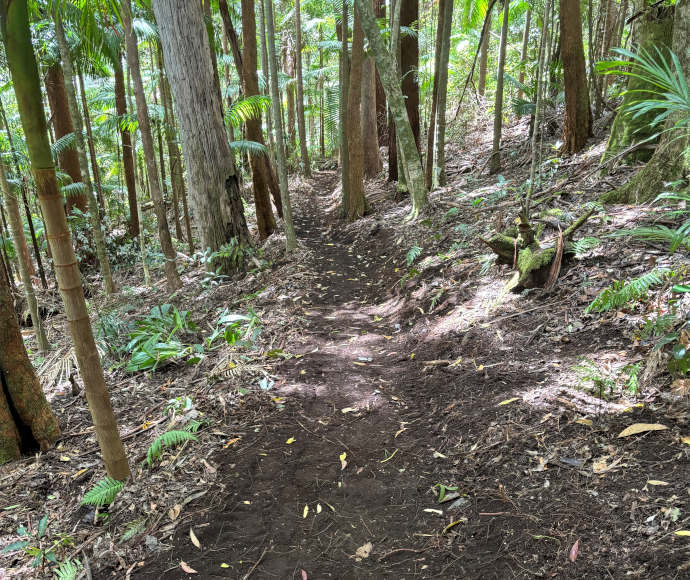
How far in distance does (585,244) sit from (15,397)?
14.6ft

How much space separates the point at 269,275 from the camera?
635 cm

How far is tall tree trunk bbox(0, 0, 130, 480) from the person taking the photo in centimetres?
180

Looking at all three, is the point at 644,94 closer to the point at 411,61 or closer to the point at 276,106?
the point at 276,106

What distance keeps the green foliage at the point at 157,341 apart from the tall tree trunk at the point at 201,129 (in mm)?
1713

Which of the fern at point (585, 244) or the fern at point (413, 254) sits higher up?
the fern at point (585, 244)

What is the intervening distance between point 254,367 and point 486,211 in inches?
155

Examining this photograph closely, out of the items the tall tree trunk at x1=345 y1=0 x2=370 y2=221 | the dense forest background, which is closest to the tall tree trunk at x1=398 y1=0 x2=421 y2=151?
the tall tree trunk at x1=345 y1=0 x2=370 y2=221

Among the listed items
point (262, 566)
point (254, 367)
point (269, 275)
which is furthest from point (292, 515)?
point (269, 275)

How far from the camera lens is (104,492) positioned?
250 centimetres

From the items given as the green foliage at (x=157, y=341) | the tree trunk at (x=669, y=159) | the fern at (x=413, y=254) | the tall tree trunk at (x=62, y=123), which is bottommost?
the green foliage at (x=157, y=341)

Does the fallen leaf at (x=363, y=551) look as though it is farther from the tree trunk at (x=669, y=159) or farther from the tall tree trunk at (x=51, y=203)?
the tree trunk at (x=669, y=159)

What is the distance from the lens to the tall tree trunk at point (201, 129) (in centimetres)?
568

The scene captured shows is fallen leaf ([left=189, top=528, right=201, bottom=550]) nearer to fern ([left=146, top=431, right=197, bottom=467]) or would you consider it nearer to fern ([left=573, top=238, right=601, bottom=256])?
fern ([left=146, top=431, right=197, bottom=467])

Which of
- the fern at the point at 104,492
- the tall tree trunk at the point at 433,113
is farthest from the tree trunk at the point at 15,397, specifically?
the tall tree trunk at the point at 433,113
